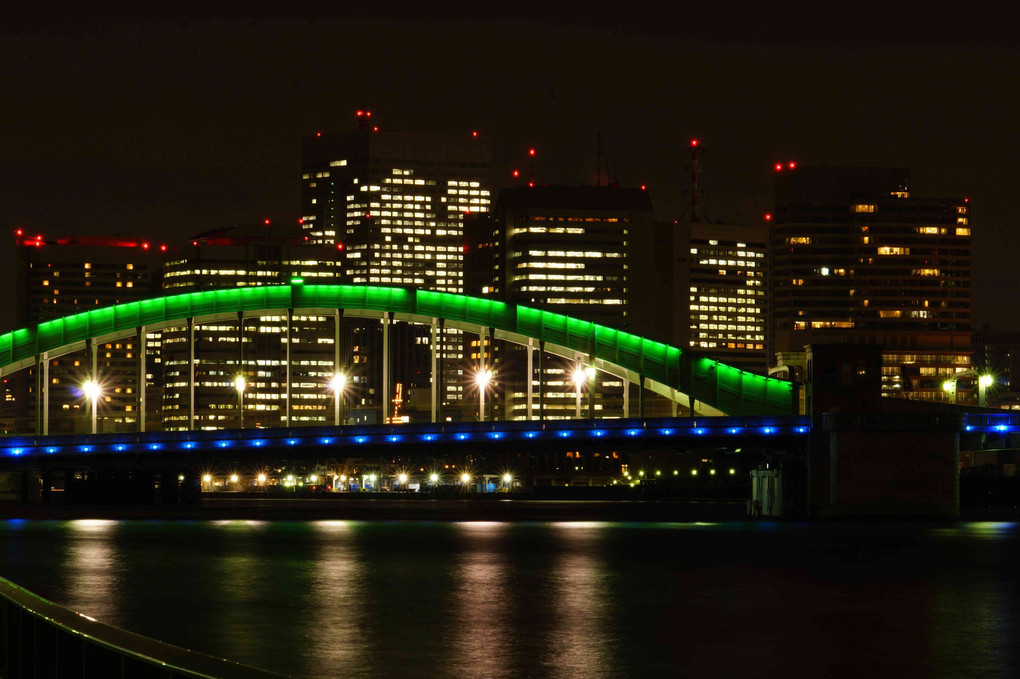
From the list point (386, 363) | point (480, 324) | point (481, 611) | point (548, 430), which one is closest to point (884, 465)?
point (548, 430)

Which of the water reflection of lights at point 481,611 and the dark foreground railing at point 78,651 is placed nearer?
the dark foreground railing at point 78,651

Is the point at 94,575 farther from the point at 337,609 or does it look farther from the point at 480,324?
the point at 480,324

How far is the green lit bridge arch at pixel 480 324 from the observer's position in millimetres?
122062

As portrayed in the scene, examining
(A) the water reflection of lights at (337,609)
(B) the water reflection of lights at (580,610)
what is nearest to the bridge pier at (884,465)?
(B) the water reflection of lights at (580,610)

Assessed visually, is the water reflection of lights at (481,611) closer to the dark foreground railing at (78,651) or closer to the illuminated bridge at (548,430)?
the dark foreground railing at (78,651)

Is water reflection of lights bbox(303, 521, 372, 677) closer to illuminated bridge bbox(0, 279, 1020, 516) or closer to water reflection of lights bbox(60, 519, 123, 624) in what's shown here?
water reflection of lights bbox(60, 519, 123, 624)

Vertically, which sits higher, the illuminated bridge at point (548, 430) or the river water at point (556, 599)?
the illuminated bridge at point (548, 430)

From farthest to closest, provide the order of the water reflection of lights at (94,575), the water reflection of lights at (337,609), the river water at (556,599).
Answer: the water reflection of lights at (94,575) < the river water at (556,599) < the water reflection of lights at (337,609)

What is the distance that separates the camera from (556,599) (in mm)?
46031

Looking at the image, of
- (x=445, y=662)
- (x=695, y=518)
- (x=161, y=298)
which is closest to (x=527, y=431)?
(x=695, y=518)

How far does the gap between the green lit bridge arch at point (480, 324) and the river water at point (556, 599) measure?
3702cm

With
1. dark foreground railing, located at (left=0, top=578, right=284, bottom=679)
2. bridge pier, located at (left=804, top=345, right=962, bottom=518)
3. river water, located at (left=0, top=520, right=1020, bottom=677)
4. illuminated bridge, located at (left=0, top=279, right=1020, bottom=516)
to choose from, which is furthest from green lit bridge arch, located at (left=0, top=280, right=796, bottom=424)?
dark foreground railing, located at (left=0, top=578, right=284, bottom=679)

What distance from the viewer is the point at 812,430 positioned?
336 feet

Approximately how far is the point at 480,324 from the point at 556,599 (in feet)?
258
